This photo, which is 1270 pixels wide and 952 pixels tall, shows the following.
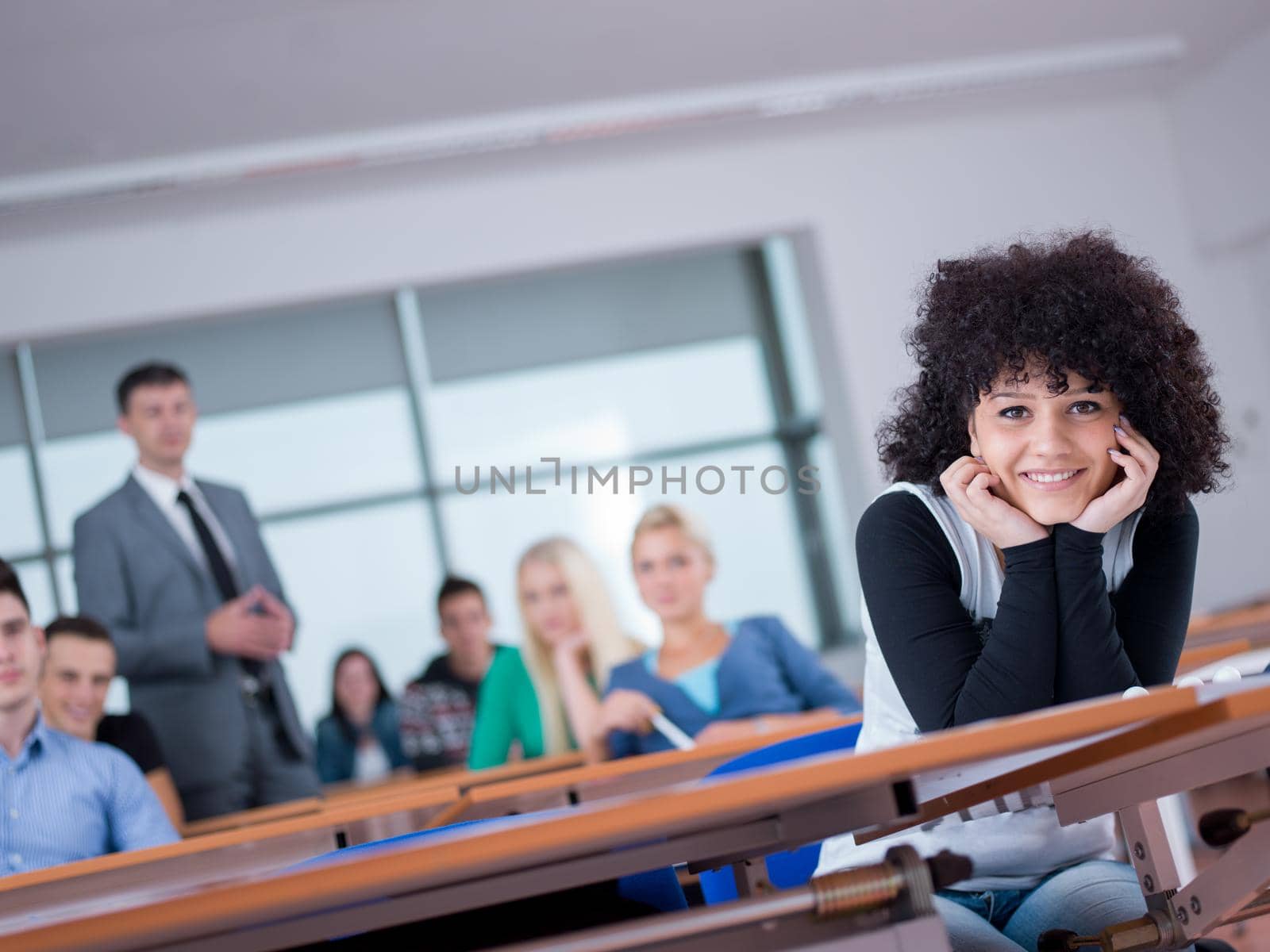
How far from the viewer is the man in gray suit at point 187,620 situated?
14.5ft

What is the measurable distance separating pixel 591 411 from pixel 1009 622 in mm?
5896

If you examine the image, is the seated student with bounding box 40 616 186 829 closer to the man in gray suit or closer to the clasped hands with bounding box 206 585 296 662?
the man in gray suit

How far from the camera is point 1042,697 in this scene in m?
1.31

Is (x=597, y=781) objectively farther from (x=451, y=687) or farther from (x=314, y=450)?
(x=314, y=450)

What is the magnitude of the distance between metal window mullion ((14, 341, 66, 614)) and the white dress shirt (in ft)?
7.01

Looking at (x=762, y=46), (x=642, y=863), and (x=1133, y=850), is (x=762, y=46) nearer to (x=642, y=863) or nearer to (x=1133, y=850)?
(x=1133, y=850)

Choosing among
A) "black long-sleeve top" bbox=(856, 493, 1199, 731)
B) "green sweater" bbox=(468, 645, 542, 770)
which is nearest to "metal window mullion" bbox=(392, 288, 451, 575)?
"green sweater" bbox=(468, 645, 542, 770)

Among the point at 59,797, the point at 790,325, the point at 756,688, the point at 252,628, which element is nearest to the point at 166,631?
the point at 252,628

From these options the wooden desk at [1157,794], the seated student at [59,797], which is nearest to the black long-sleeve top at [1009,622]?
the wooden desk at [1157,794]

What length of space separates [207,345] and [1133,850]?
623cm

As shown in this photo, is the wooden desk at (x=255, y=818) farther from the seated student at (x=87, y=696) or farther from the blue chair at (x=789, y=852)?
the blue chair at (x=789, y=852)

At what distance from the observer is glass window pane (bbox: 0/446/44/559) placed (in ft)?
20.8

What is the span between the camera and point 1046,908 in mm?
1322

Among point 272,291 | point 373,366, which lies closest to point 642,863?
point 272,291
